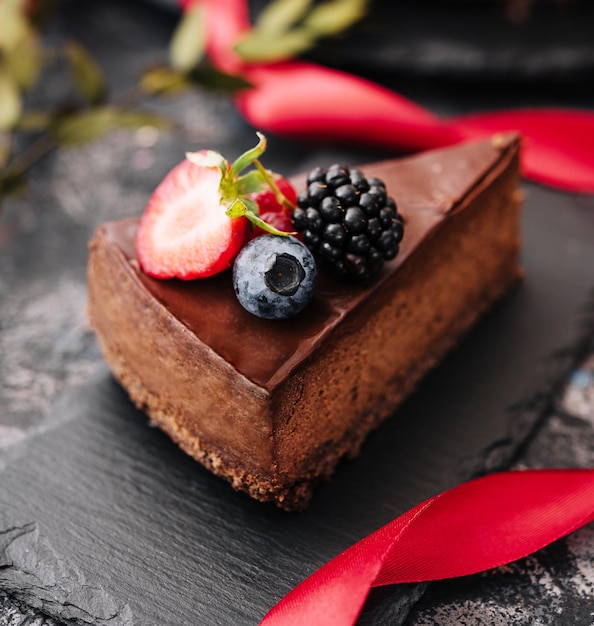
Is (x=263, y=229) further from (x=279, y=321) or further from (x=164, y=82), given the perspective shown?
(x=164, y=82)

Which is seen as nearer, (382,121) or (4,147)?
(382,121)

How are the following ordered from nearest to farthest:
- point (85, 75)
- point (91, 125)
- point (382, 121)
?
point (91, 125), point (85, 75), point (382, 121)

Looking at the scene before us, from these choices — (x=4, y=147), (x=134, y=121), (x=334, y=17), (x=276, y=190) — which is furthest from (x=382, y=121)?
(x=4, y=147)

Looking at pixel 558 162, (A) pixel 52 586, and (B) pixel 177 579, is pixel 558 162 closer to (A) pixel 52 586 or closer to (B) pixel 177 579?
(B) pixel 177 579

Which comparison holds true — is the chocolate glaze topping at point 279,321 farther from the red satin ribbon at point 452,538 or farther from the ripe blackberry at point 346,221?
the red satin ribbon at point 452,538

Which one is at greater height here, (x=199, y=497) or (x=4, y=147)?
(x=4, y=147)

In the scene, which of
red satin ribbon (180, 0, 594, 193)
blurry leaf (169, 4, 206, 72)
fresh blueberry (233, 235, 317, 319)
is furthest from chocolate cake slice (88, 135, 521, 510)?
blurry leaf (169, 4, 206, 72)

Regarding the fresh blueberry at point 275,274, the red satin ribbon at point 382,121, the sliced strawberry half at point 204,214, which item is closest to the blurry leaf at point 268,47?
the red satin ribbon at point 382,121
